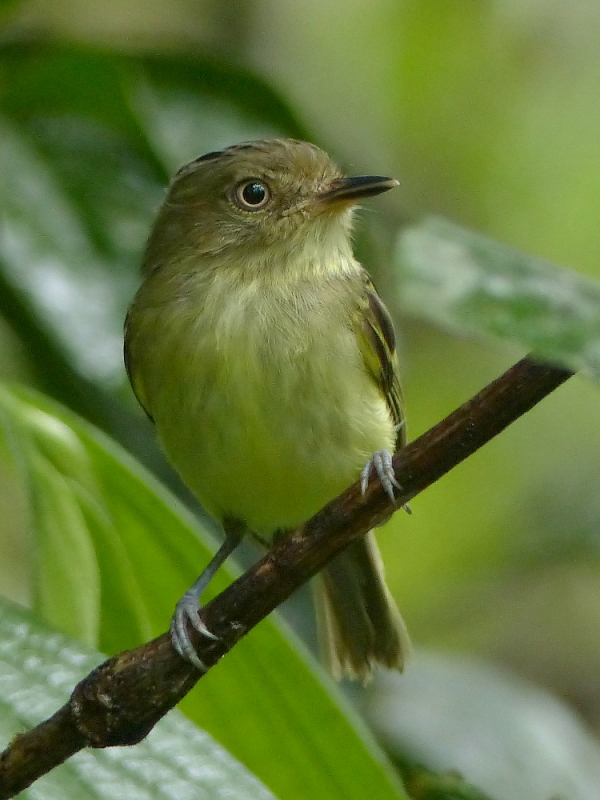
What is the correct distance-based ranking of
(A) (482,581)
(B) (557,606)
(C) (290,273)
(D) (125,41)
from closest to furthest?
(C) (290,273)
(D) (125,41)
(A) (482,581)
(B) (557,606)

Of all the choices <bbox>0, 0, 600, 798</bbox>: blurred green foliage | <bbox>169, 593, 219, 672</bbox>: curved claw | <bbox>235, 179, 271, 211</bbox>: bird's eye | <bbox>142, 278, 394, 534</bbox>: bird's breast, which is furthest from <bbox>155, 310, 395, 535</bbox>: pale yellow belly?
<bbox>169, 593, 219, 672</bbox>: curved claw

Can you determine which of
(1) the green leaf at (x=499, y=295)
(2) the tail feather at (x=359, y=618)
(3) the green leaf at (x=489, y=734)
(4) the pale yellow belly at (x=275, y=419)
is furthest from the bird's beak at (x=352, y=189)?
(1) the green leaf at (x=499, y=295)

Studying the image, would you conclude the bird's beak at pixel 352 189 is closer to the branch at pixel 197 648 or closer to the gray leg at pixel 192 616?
the gray leg at pixel 192 616

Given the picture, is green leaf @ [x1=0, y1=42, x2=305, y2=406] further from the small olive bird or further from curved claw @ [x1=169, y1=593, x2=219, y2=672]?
curved claw @ [x1=169, y1=593, x2=219, y2=672]

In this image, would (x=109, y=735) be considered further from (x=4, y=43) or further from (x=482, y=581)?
(x=482, y=581)

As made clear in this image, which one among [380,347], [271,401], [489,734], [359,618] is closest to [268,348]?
[271,401]

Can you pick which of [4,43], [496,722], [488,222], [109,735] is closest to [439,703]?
[496,722]
